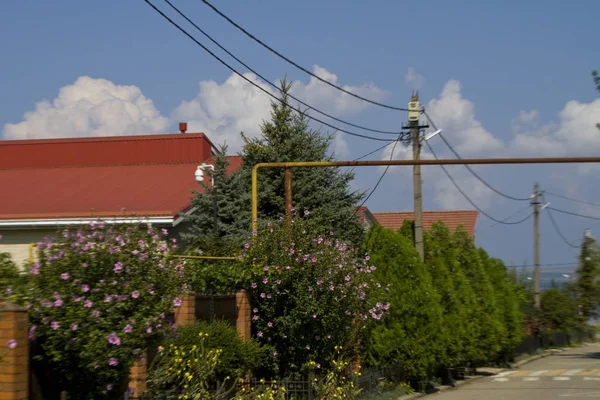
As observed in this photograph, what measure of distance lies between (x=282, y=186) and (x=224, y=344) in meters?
12.3

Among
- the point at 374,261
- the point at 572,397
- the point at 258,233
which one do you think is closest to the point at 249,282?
the point at 258,233

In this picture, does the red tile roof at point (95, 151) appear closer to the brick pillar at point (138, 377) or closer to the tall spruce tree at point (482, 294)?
the tall spruce tree at point (482, 294)

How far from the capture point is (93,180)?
90.8ft

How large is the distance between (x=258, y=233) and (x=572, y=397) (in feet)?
29.2

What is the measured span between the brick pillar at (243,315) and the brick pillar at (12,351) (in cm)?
687

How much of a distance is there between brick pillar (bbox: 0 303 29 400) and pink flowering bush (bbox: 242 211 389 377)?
7203 mm

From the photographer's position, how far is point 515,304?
27406 millimetres

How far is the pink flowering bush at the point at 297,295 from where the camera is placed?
1426 cm

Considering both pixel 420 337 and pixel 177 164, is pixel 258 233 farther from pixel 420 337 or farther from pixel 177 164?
pixel 177 164

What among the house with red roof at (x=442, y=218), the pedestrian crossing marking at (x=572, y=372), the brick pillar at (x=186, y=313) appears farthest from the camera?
the house with red roof at (x=442, y=218)

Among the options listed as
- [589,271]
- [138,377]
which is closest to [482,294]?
[138,377]

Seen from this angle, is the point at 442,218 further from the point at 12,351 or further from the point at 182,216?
the point at 12,351

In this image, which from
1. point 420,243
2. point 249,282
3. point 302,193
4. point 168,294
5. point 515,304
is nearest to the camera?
point 168,294

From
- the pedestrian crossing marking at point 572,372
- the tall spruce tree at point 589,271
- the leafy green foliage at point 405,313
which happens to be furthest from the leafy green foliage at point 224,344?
the tall spruce tree at point 589,271
